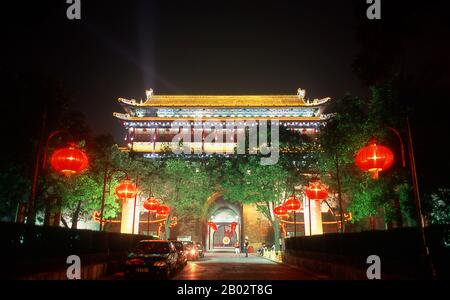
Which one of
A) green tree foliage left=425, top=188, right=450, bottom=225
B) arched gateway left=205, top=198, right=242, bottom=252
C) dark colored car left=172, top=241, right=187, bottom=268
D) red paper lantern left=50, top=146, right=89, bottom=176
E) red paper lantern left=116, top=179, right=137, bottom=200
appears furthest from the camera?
arched gateway left=205, top=198, right=242, bottom=252

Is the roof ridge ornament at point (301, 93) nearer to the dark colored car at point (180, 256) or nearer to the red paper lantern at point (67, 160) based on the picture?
the dark colored car at point (180, 256)

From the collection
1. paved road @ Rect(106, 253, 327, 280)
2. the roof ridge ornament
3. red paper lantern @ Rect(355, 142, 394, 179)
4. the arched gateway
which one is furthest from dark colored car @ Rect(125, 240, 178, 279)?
the roof ridge ornament

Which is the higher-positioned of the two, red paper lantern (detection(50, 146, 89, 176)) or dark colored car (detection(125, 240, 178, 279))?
red paper lantern (detection(50, 146, 89, 176))

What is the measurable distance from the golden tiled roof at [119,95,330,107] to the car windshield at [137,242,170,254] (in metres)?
31.1

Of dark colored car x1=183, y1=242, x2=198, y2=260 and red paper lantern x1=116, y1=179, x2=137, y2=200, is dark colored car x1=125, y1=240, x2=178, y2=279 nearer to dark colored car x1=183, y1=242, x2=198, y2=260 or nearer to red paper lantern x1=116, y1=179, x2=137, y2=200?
red paper lantern x1=116, y1=179, x2=137, y2=200

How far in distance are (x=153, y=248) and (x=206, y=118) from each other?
31.1 metres

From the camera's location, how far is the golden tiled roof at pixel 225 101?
1763 inches

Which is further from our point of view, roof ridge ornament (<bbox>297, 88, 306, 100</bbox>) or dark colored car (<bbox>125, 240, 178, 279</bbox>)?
roof ridge ornament (<bbox>297, 88, 306, 100</bbox>)

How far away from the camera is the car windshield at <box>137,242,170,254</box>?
14.2m

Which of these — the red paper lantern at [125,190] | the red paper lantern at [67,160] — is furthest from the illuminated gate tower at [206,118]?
the red paper lantern at [67,160]

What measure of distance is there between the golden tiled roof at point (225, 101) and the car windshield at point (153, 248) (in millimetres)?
31081

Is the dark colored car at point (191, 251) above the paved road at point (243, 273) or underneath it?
above
